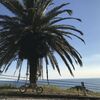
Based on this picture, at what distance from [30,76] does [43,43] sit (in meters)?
2.97

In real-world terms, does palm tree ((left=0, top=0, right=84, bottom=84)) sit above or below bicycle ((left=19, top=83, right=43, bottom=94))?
above

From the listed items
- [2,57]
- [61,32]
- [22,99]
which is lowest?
[22,99]

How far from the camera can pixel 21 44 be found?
2828cm

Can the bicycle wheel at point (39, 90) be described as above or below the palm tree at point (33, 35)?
below

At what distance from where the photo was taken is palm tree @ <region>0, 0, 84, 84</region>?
28141 millimetres

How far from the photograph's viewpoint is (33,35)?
28.3 m

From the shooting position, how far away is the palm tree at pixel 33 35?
92.3 ft

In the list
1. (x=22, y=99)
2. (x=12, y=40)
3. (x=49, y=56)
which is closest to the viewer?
(x=22, y=99)

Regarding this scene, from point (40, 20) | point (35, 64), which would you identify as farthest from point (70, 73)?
point (40, 20)

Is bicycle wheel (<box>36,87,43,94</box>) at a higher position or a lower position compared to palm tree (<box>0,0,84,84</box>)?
lower

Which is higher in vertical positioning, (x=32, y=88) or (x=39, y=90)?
(x=32, y=88)

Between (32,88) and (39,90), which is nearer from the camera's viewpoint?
(39,90)

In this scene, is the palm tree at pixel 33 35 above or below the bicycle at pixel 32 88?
above

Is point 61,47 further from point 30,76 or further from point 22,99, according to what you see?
point 22,99
